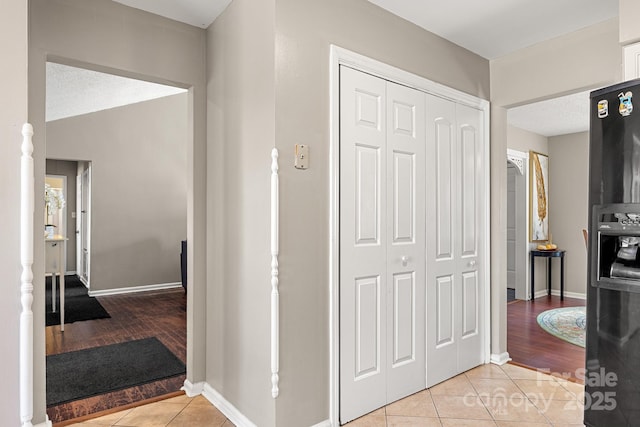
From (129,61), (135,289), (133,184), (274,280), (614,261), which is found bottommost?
(135,289)

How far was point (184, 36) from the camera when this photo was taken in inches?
109

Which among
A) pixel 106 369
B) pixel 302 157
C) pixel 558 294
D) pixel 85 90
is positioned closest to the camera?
pixel 302 157

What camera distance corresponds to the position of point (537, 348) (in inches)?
148

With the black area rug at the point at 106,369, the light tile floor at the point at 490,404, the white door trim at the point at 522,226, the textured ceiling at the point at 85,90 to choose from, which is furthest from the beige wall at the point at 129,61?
the white door trim at the point at 522,226

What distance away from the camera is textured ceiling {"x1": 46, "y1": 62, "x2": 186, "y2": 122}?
4.31m

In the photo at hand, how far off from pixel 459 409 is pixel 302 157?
6.18ft

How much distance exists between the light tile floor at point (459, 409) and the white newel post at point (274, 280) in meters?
0.62

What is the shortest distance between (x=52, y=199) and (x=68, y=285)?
3.13 m

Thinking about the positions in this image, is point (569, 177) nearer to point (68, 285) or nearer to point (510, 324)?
point (510, 324)

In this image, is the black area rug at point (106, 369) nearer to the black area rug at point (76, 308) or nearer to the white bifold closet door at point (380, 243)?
the black area rug at point (76, 308)

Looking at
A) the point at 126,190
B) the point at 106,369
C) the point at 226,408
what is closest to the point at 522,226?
the point at 226,408

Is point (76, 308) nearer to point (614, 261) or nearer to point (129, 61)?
point (129, 61)

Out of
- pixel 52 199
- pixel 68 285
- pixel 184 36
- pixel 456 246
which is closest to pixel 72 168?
pixel 68 285

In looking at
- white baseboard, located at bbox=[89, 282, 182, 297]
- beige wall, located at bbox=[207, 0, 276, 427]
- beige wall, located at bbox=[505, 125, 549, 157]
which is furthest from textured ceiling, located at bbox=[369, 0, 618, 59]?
white baseboard, located at bbox=[89, 282, 182, 297]
